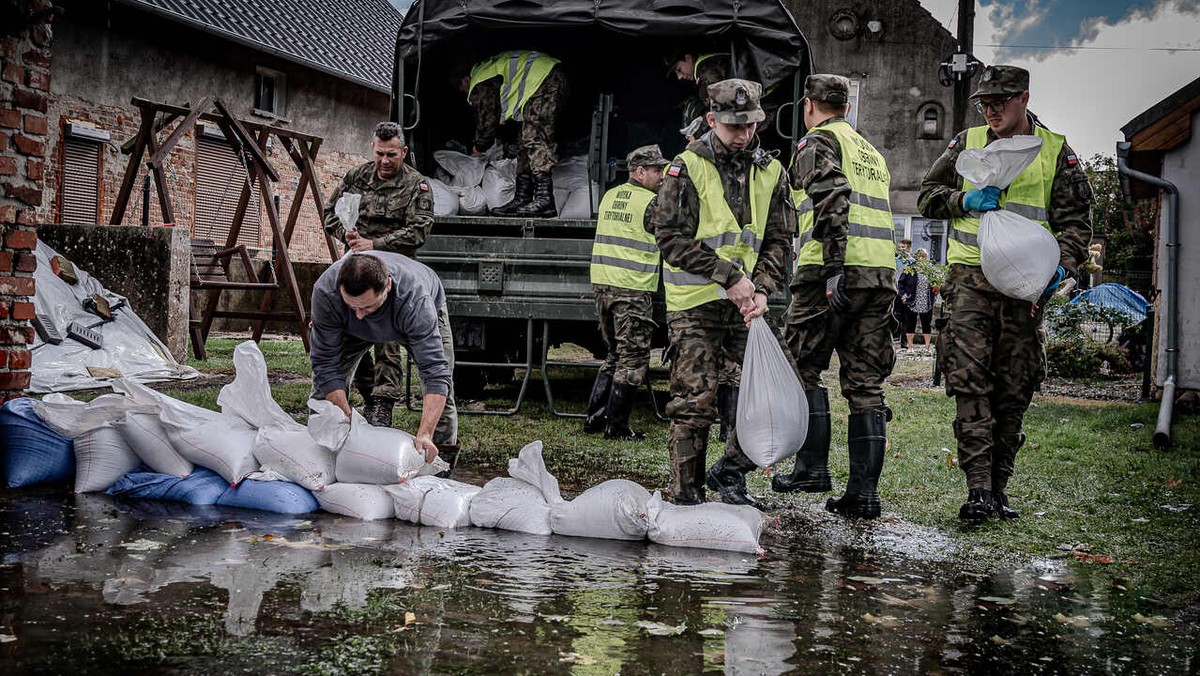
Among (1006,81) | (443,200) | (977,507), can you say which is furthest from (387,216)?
(977,507)

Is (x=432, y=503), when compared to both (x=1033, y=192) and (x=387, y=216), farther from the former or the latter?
(x=1033, y=192)

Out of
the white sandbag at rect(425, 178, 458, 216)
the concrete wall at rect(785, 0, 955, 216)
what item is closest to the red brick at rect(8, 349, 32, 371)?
the white sandbag at rect(425, 178, 458, 216)

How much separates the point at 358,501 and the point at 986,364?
Answer: 283 centimetres

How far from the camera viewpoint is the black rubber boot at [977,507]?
4.80 meters

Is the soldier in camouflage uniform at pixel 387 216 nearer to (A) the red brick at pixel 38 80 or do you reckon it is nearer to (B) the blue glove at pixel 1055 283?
(A) the red brick at pixel 38 80

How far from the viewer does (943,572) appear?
3930mm

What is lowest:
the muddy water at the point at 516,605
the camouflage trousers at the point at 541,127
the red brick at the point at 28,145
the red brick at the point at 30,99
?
the muddy water at the point at 516,605

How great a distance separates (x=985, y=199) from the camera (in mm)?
4816

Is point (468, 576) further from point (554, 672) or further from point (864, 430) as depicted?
point (864, 430)

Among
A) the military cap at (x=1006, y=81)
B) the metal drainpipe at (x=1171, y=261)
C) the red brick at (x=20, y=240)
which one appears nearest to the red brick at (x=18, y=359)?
the red brick at (x=20, y=240)

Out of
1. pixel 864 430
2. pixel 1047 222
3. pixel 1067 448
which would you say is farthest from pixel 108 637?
pixel 1067 448

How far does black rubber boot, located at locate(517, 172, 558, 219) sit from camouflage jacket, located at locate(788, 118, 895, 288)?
11.3 feet

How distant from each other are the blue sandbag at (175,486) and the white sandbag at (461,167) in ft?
13.6

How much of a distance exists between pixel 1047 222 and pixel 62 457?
4.64 meters
